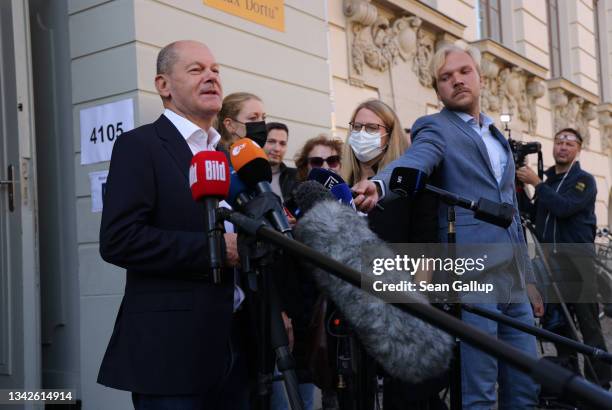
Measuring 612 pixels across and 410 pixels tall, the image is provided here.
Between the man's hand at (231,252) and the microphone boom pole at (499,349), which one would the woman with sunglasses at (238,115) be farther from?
the microphone boom pole at (499,349)

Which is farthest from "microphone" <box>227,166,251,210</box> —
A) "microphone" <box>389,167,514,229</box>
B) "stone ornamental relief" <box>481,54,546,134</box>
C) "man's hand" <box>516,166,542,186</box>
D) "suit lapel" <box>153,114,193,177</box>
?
"stone ornamental relief" <box>481,54,546,134</box>

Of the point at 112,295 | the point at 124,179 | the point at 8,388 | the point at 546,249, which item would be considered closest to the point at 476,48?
the point at 546,249

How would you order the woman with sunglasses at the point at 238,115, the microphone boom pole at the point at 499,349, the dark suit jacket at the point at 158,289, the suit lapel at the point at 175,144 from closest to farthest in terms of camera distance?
the microphone boom pole at the point at 499,349
the dark suit jacket at the point at 158,289
the suit lapel at the point at 175,144
the woman with sunglasses at the point at 238,115

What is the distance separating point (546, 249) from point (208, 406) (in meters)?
3.70

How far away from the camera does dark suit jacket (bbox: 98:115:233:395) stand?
77.6 inches

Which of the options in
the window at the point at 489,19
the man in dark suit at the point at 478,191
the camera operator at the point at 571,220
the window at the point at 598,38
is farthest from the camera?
the window at the point at 598,38

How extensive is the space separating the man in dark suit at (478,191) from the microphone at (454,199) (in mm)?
133

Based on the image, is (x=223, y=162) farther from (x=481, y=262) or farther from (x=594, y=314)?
(x=594, y=314)

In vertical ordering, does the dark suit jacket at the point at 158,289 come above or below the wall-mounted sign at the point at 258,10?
below

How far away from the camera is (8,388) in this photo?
12.3ft

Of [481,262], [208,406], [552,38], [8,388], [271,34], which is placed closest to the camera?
[208,406]

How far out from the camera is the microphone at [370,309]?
1587mm

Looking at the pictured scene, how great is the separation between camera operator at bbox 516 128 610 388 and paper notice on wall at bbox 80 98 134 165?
2.71 metres

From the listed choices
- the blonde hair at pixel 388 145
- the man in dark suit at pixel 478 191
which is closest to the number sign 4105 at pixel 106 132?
the blonde hair at pixel 388 145
